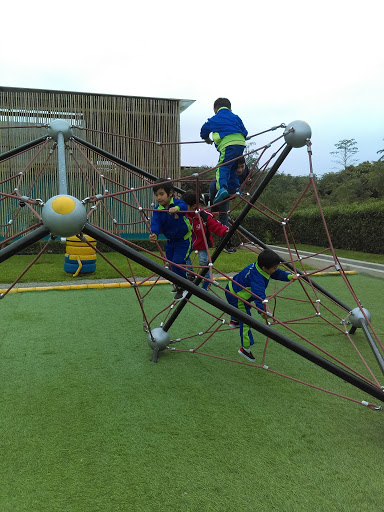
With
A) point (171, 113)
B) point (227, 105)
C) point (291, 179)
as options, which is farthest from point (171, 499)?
point (291, 179)

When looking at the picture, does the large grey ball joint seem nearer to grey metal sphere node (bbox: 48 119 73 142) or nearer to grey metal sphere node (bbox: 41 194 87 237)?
grey metal sphere node (bbox: 41 194 87 237)

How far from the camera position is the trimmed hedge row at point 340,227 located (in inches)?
444

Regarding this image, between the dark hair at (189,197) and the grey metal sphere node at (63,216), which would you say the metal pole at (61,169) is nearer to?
the grey metal sphere node at (63,216)

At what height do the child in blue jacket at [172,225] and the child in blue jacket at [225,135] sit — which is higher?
the child in blue jacket at [225,135]

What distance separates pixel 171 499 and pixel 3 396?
1605mm

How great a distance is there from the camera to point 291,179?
3369 centimetres

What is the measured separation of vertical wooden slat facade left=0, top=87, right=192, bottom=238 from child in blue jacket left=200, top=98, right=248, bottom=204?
292 inches

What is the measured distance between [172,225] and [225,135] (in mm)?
904

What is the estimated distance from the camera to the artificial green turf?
184 cm

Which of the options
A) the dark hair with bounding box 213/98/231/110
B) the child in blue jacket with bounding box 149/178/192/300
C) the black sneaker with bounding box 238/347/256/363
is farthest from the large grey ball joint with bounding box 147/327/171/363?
the dark hair with bounding box 213/98/231/110

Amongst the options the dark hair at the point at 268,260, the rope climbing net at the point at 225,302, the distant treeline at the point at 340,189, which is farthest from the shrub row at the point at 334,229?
the dark hair at the point at 268,260

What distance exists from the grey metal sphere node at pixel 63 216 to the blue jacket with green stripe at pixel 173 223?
4.72ft

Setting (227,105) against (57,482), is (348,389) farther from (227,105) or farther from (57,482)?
(227,105)

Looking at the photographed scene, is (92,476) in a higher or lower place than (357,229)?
lower
